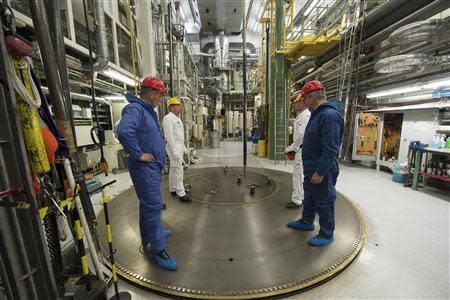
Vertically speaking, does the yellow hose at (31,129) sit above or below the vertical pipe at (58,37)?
below

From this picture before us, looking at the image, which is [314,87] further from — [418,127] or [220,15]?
[220,15]

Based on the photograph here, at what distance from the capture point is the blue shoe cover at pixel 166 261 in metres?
1.69

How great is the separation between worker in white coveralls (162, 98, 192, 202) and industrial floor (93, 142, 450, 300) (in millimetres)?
1171

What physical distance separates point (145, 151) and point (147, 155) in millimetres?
108

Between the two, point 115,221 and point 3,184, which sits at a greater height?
point 3,184

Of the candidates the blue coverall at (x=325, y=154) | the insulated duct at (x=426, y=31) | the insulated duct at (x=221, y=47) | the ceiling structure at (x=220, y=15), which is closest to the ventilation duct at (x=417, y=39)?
the insulated duct at (x=426, y=31)

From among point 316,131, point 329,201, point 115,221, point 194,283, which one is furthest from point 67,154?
point 329,201

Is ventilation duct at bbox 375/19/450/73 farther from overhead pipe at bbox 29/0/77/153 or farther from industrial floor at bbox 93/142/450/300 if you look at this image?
overhead pipe at bbox 29/0/77/153

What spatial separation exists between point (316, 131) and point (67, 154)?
76.4 inches

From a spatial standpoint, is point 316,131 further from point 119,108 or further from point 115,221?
point 119,108

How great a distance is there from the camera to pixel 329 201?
1.91m

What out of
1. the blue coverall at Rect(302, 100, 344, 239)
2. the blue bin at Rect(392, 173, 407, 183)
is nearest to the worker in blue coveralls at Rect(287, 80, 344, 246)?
the blue coverall at Rect(302, 100, 344, 239)

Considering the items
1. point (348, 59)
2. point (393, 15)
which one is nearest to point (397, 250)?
point (393, 15)

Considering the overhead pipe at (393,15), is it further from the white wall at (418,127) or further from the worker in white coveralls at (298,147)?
the worker in white coveralls at (298,147)
